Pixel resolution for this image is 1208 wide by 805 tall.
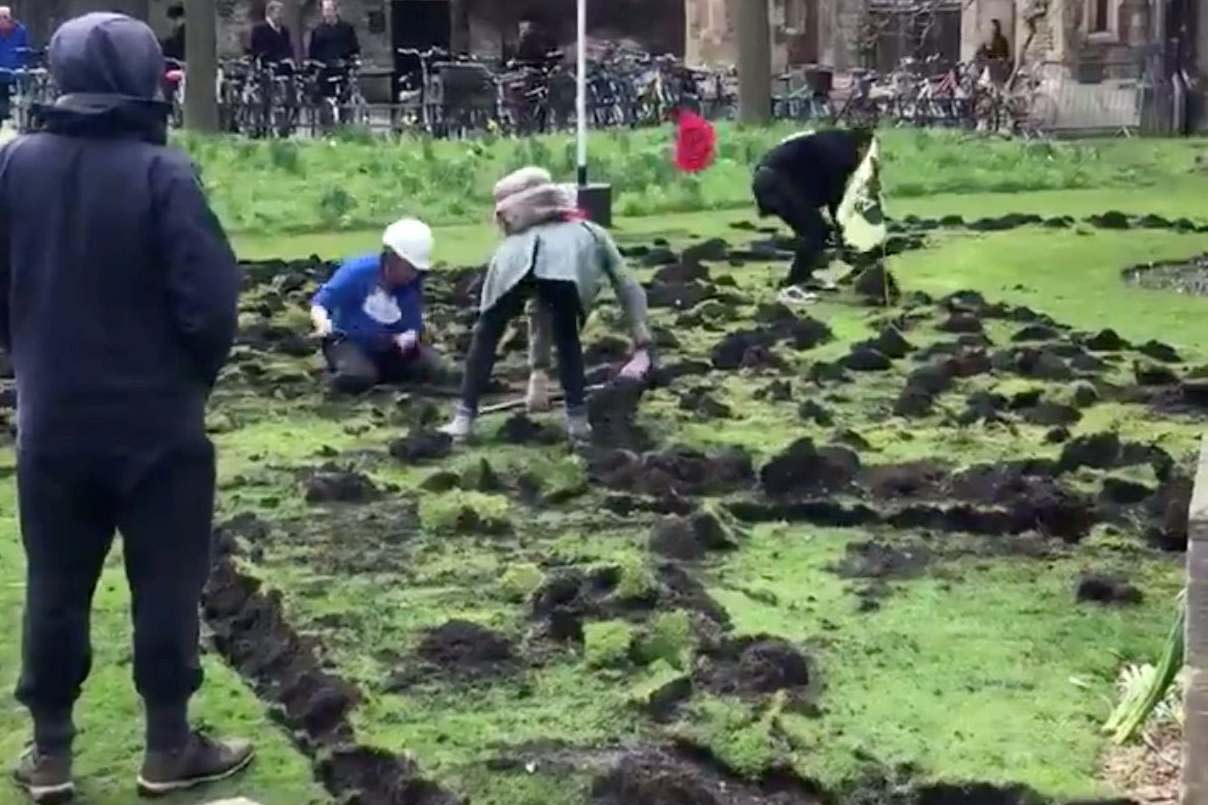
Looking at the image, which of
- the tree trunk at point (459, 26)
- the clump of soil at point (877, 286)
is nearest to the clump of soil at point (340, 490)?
the clump of soil at point (877, 286)

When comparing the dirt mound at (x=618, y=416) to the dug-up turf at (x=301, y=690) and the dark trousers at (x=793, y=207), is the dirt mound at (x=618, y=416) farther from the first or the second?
the dark trousers at (x=793, y=207)

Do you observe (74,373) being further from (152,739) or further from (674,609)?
(674,609)

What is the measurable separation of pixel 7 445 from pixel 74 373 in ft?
16.6

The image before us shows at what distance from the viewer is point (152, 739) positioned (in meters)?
5.87

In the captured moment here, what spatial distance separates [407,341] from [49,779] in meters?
5.75

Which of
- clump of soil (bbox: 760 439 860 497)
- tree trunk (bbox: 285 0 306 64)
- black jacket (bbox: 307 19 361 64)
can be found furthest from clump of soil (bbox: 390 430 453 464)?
tree trunk (bbox: 285 0 306 64)

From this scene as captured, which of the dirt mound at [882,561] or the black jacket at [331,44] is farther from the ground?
the black jacket at [331,44]

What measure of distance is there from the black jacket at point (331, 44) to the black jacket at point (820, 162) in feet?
56.5

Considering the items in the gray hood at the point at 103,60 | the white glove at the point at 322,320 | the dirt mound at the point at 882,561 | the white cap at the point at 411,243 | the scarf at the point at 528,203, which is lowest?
the dirt mound at the point at 882,561

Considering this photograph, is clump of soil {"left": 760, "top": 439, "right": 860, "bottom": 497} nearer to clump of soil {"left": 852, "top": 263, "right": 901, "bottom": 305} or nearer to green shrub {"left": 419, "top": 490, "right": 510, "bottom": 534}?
green shrub {"left": 419, "top": 490, "right": 510, "bottom": 534}

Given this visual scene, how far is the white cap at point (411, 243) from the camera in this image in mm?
10367

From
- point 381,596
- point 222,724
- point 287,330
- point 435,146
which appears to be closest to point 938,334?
point 287,330

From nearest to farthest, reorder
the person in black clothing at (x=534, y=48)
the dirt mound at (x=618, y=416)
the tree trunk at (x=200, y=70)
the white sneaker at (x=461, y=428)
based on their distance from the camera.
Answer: the dirt mound at (x=618, y=416), the white sneaker at (x=461, y=428), the tree trunk at (x=200, y=70), the person in black clothing at (x=534, y=48)

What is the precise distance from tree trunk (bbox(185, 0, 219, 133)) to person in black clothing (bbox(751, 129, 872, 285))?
1336 centimetres
